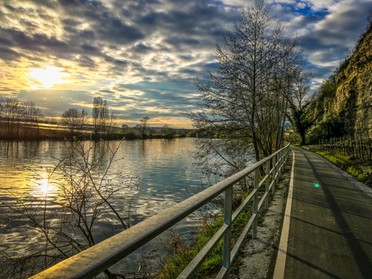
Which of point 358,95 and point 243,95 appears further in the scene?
point 358,95

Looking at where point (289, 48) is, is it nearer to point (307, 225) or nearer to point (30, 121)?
point (307, 225)

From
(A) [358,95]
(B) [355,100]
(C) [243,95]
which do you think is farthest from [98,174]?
(B) [355,100]

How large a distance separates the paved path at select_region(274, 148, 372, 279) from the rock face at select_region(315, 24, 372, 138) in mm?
28369

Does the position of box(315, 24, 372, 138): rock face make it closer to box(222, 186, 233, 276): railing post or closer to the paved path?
the paved path

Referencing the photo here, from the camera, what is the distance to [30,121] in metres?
109

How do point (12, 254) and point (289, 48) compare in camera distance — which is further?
point (289, 48)

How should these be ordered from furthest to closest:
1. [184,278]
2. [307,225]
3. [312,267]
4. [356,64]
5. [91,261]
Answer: [356,64], [307,225], [312,267], [184,278], [91,261]

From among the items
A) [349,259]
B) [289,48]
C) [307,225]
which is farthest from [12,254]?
[289,48]

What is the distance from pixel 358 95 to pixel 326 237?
4129cm

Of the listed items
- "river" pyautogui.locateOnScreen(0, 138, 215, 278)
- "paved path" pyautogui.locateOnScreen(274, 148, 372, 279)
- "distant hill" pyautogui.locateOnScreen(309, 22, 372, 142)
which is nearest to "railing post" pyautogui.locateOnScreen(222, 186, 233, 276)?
"paved path" pyautogui.locateOnScreen(274, 148, 372, 279)

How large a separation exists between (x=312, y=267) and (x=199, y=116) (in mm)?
12270

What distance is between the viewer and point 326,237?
6.40 metres

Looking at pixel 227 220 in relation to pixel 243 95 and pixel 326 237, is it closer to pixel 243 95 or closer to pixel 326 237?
pixel 326 237

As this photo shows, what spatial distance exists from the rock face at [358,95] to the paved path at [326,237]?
28.4m
